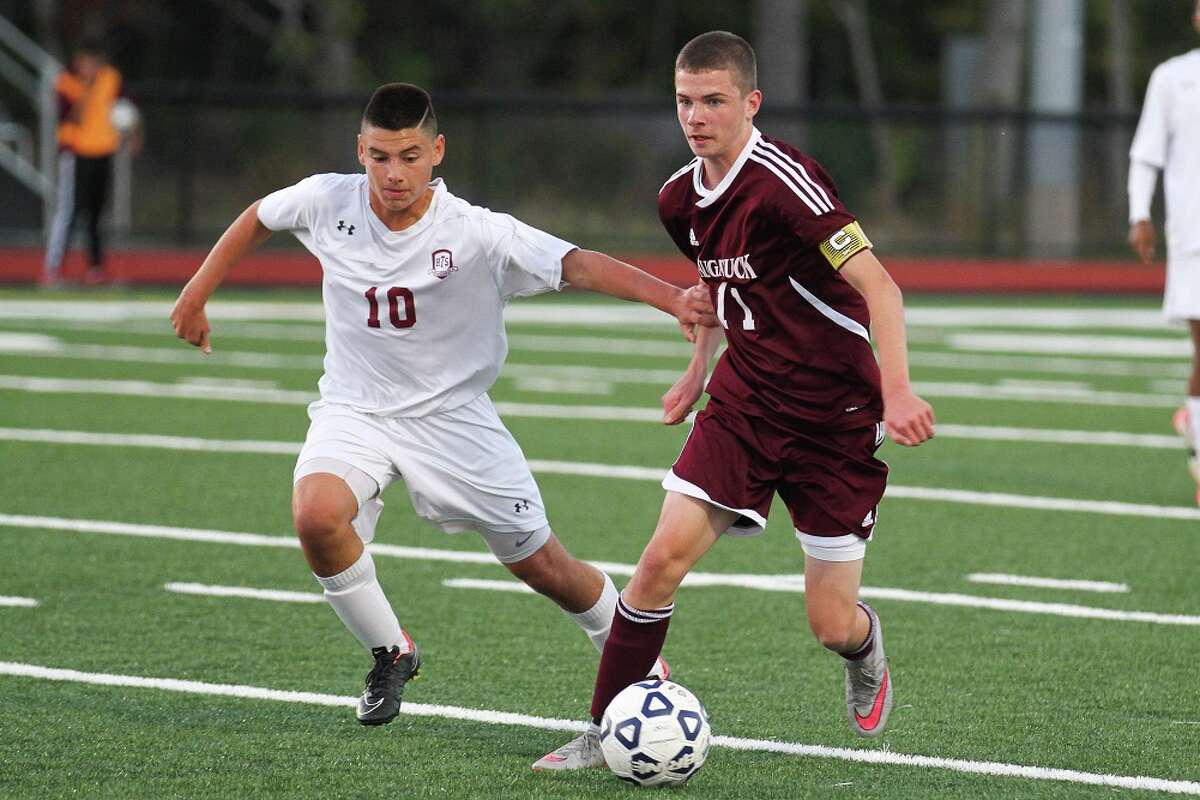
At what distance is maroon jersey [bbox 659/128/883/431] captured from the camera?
5141mm

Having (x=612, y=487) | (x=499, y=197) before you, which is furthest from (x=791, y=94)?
(x=612, y=487)

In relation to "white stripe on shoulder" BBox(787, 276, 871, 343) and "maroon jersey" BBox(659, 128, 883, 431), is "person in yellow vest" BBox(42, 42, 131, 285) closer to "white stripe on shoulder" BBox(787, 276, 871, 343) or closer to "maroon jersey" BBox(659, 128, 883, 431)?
"maroon jersey" BBox(659, 128, 883, 431)

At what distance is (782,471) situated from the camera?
5215 millimetres

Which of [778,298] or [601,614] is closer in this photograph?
[778,298]

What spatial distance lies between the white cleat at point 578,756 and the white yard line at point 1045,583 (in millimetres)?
2879

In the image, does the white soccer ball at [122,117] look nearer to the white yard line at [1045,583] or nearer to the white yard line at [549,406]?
the white yard line at [549,406]

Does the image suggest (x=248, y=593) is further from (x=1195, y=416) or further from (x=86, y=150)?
(x=86, y=150)

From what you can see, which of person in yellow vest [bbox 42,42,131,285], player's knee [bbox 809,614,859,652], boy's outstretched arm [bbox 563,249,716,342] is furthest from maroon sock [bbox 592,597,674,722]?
person in yellow vest [bbox 42,42,131,285]

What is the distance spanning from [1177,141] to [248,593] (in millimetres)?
4770

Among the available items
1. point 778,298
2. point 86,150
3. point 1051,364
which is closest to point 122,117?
point 86,150

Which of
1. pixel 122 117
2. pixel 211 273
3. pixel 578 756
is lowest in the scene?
pixel 578 756

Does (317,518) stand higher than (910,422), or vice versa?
(910,422)

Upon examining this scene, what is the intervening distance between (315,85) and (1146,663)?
108 feet

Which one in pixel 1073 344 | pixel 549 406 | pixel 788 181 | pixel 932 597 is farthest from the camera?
pixel 1073 344
